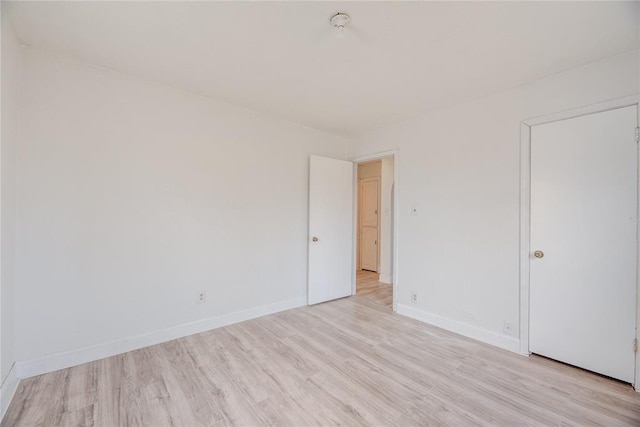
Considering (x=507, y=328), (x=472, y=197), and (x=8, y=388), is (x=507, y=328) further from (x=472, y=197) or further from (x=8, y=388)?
(x=8, y=388)

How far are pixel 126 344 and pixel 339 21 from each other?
9.99 ft

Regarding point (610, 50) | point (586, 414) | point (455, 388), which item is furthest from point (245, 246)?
point (610, 50)

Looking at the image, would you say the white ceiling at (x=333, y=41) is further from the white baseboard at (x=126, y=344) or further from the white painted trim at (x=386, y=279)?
the white painted trim at (x=386, y=279)

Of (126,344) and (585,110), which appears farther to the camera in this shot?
(126,344)

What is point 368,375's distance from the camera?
209cm

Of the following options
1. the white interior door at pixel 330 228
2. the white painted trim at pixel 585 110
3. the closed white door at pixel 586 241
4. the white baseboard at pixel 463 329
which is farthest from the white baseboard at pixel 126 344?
the white painted trim at pixel 585 110

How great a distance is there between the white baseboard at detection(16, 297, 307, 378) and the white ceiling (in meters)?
2.33

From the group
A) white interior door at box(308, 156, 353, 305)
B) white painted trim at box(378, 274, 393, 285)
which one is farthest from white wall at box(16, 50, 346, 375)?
white painted trim at box(378, 274, 393, 285)

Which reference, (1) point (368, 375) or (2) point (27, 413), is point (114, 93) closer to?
(2) point (27, 413)

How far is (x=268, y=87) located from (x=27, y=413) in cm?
289

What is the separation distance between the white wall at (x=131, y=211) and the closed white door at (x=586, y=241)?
2.68m

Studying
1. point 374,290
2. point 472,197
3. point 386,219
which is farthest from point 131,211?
point 386,219

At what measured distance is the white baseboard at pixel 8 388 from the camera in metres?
1.64

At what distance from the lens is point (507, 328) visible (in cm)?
253
